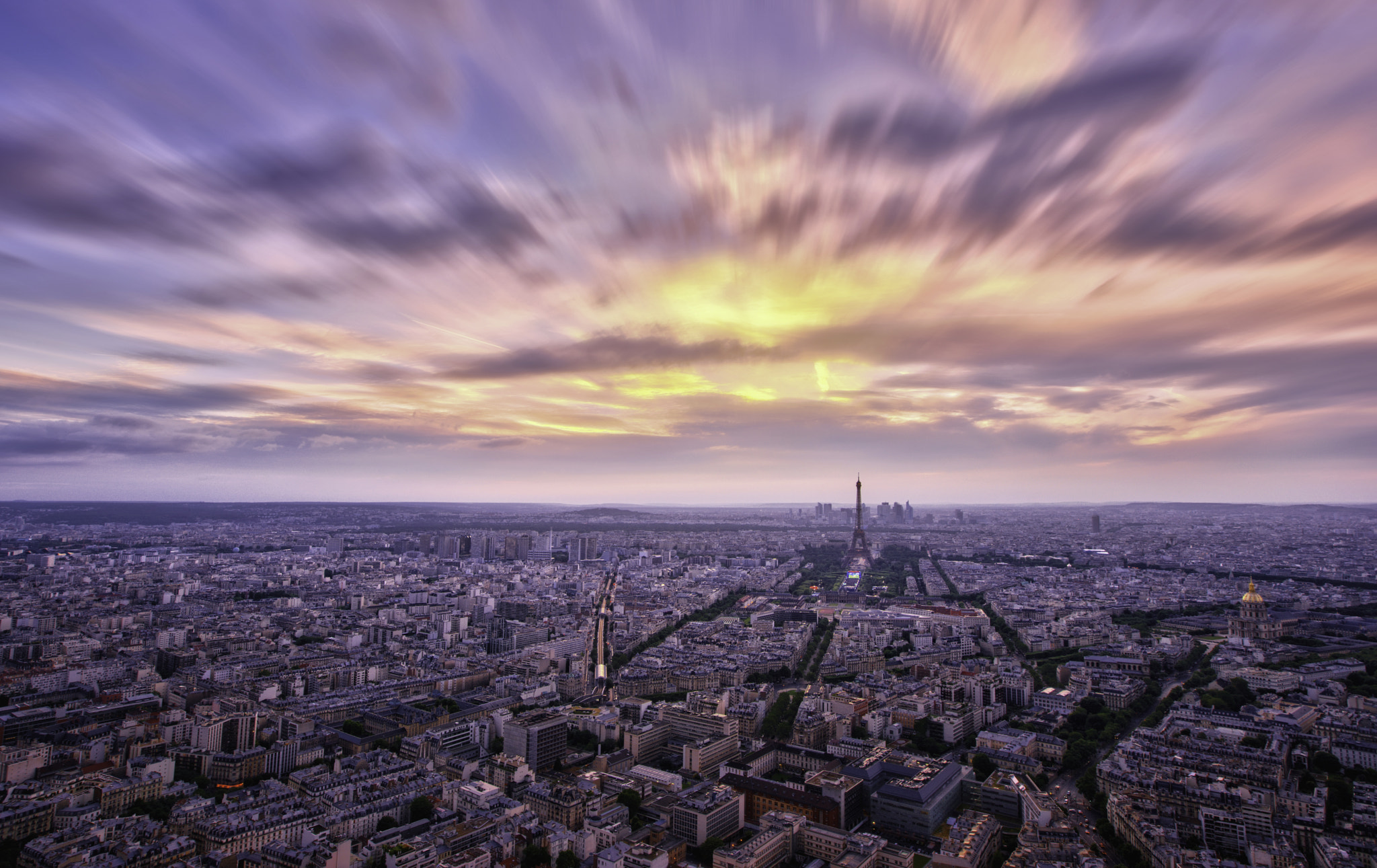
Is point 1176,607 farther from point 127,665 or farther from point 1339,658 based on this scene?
point 127,665

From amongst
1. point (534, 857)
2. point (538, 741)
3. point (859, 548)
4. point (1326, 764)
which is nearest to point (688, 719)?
point (538, 741)

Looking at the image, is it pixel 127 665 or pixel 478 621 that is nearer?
pixel 127 665

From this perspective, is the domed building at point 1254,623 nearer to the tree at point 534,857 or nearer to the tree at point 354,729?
the tree at point 534,857

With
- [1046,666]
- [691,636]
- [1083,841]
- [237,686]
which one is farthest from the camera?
[691,636]

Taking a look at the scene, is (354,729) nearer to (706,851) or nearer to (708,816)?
(708,816)

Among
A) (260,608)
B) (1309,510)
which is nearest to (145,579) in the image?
(260,608)

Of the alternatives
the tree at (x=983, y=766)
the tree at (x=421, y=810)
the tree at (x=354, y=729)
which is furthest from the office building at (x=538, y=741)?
the tree at (x=983, y=766)

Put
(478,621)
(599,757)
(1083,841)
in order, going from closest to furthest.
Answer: (1083,841), (599,757), (478,621)
